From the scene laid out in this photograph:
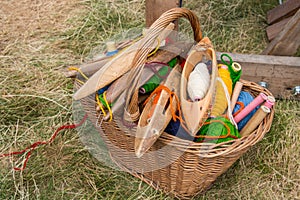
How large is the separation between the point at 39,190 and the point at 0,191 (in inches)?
6.2

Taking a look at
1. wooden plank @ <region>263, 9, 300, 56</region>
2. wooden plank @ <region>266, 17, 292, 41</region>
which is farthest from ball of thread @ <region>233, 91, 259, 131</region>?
wooden plank @ <region>266, 17, 292, 41</region>

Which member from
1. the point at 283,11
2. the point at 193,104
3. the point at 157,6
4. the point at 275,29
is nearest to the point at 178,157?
the point at 193,104

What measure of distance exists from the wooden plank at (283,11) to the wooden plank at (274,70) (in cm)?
51

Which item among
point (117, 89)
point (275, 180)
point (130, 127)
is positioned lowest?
point (275, 180)

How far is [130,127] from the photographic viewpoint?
1205 millimetres

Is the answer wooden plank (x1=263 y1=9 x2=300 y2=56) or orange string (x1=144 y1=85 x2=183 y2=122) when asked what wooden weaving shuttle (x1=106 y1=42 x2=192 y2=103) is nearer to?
orange string (x1=144 y1=85 x2=183 y2=122)

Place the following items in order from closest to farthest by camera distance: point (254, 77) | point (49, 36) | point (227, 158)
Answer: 1. point (227, 158)
2. point (254, 77)
3. point (49, 36)

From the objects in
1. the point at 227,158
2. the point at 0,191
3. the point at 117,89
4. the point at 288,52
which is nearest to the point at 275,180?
the point at 227,158

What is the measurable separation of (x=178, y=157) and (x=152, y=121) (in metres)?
0.18

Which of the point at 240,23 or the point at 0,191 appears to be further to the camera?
the point at 240,23

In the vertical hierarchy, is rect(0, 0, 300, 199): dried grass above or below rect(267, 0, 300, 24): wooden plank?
below

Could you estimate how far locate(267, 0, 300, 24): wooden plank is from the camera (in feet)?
6.91

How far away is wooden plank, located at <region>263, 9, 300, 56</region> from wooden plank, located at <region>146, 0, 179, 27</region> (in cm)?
67

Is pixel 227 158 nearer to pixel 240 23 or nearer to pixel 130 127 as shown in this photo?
pixel 130 127
